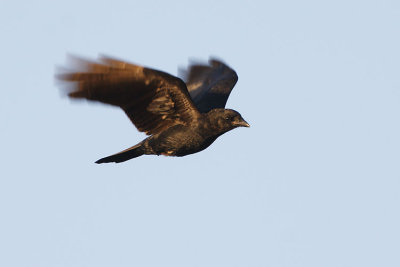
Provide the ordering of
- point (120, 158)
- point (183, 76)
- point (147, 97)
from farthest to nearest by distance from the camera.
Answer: point (183, 76)
point (120, 158)
point (147, 97)

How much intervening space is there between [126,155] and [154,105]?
39.1 inches

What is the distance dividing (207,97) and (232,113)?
5.24 feet

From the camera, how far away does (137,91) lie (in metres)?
10.9

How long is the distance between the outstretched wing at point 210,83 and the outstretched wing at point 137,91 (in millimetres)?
827

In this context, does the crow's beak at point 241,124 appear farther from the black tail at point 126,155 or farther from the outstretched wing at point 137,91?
the black tail at point 126,155

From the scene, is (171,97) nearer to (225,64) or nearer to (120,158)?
(120,158)

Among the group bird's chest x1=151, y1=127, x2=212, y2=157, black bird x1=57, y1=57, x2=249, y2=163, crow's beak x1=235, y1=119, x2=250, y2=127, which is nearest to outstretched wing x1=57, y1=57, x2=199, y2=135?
black bird x1=57, y1=57, x2=249, y2=163

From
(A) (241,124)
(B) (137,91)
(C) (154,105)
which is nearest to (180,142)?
(C) (154,105)

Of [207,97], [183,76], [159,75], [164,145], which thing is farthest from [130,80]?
[183,76]

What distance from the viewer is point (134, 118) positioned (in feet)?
37.6

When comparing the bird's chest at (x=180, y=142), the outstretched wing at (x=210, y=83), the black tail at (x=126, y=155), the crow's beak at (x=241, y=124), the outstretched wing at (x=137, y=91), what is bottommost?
the black tail at (x=126, y=155)

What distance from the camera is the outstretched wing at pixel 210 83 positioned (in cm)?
1270

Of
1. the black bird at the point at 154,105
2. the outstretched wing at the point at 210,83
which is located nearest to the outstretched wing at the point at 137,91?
the black bird at the point at 154,105

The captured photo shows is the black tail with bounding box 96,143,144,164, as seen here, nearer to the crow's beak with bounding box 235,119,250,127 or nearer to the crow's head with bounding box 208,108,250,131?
the crow's head with bounding box 208,108,250,131
